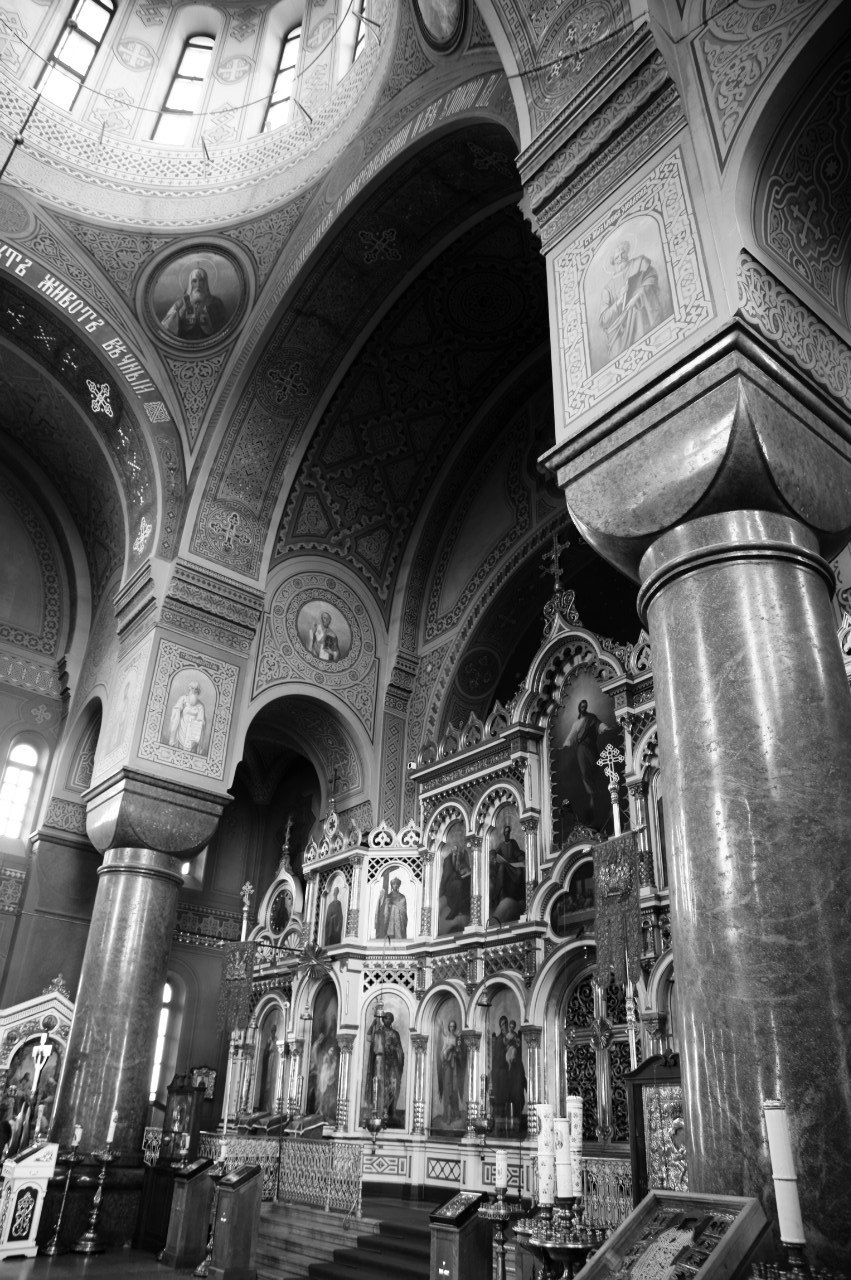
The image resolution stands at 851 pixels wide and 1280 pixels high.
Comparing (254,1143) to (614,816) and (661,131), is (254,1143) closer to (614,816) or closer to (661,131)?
(614,816)

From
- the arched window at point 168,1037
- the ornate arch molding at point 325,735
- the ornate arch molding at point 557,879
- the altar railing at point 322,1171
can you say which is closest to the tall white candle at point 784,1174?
the altar railing at point 322,1171

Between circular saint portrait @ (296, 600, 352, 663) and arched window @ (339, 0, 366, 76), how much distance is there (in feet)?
22.3

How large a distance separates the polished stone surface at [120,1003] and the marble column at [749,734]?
290 inches

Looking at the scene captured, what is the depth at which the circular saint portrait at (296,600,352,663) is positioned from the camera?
1298cm

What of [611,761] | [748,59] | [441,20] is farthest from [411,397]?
[748,59]

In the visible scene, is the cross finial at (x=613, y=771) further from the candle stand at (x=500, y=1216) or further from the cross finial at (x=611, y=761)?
the candle stand at (x=500, y=1216)

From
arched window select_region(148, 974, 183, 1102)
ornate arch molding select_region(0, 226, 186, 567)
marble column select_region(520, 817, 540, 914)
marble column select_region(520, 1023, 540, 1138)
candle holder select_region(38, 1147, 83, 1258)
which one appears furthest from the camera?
arched window select_region(148, 974, 183, 1102)

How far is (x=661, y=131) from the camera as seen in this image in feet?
18.8

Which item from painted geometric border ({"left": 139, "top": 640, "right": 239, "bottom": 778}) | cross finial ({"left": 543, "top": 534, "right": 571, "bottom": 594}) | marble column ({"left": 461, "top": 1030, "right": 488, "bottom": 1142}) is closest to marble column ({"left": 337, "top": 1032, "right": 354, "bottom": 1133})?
marble column ({"left": 461, "top": 1030, "right": 488, "bottom": 1142})

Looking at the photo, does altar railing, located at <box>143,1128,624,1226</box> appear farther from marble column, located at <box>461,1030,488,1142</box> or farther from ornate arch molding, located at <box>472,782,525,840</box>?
ornate arch molding, located at <box>472,782,525,840</box>

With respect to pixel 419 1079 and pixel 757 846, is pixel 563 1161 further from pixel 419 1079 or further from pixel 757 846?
pixel 419 1079

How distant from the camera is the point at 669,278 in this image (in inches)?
207

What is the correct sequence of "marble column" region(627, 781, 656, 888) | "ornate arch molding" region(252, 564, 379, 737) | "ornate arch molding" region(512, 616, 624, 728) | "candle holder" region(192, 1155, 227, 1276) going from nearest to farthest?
"candle holder" region(192, 1155, 227, 1276)
"marble column" region(627, 781, 656, 888)
"ornate arch molding" region(512, 616, 624, 728)
"ornate arch molding" region(252, 564, 379, 737)

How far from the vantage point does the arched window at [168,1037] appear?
548 inches
